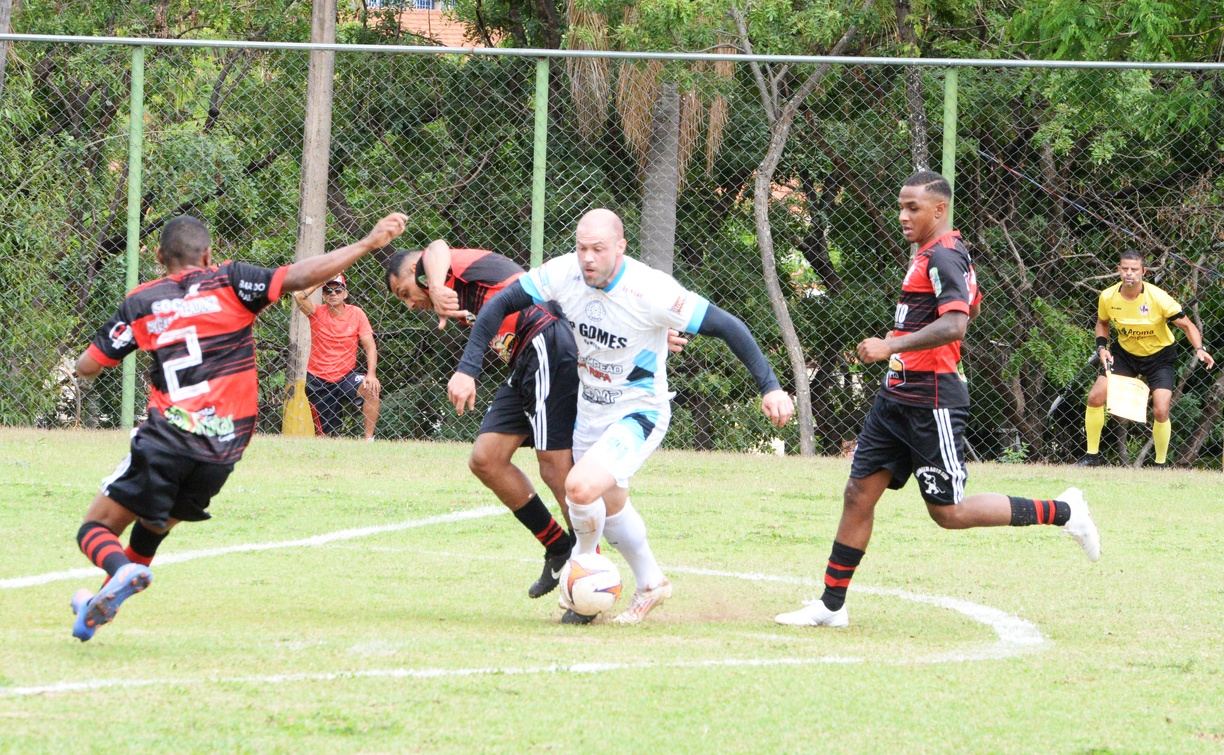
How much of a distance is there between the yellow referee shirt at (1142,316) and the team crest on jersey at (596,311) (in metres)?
8.68

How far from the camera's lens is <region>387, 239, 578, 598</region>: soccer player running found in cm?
688

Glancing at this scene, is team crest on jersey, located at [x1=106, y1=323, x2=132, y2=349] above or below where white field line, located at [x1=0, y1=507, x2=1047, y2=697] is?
above

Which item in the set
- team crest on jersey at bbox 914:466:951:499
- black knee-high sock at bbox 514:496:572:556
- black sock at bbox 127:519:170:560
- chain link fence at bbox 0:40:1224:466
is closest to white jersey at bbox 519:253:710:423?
black knee-high sock at bbox 514:496:572:556

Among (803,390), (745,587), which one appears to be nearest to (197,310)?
(745,587)

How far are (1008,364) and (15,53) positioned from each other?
36.9 feet

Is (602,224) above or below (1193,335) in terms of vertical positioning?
above

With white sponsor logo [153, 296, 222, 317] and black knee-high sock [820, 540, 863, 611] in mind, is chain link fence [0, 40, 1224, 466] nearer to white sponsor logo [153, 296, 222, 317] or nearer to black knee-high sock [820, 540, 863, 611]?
black knee-high sock [820, 540, 863, 611]

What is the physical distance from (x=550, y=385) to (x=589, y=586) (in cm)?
125

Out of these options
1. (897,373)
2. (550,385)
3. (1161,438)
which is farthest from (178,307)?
(1161,438)

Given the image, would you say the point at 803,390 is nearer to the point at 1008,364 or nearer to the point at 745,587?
the point at 1008,364

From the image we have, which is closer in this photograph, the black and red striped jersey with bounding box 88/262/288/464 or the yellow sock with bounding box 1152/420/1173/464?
the black and red striped jersey with bounding box 88/262/288/464

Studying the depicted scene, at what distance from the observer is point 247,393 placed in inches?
222

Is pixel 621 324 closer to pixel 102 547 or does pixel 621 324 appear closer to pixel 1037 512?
pixel 1037 512

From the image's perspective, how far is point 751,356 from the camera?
19.7 feet
